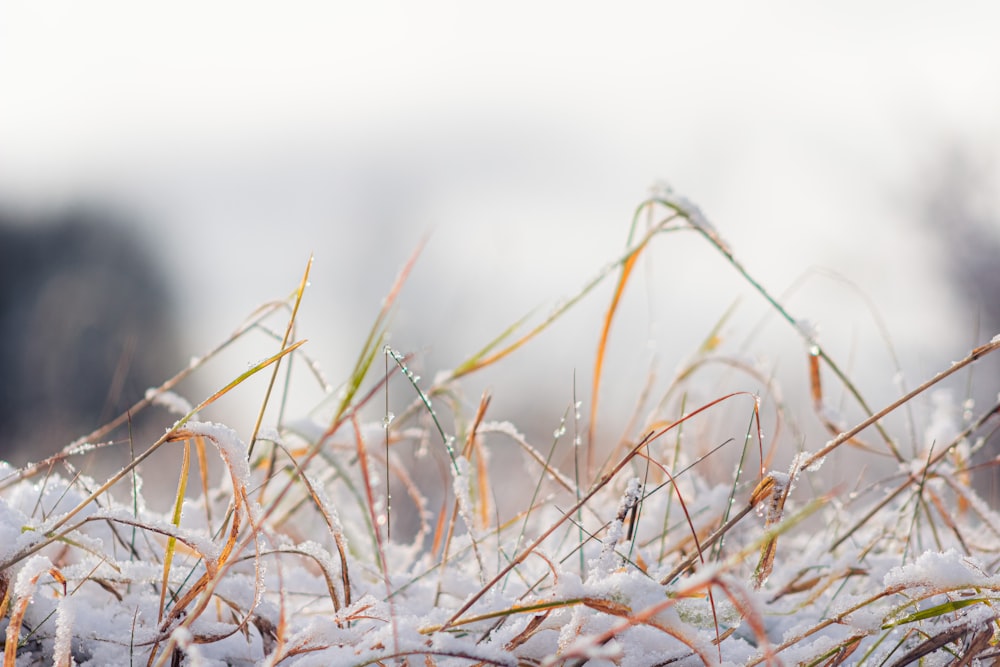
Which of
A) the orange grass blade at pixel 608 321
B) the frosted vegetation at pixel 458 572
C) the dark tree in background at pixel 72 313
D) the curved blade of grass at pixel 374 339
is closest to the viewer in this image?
the frosted vegetation at pixel 458 572

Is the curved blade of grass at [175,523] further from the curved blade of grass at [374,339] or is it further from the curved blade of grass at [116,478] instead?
the curved blade of grass at [374,339]

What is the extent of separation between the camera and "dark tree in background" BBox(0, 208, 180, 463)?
7047 mm

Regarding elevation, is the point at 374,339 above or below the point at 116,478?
above

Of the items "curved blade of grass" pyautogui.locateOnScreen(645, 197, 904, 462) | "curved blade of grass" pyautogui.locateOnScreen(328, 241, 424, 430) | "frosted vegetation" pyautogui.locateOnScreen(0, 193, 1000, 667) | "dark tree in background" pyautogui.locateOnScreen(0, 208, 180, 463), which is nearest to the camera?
"frosted vegetation" pyautogui.locateOnScreen(0, 193, 1000, 667)

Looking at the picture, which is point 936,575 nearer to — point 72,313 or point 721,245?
point 721,245

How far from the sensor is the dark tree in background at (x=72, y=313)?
7.05 meters

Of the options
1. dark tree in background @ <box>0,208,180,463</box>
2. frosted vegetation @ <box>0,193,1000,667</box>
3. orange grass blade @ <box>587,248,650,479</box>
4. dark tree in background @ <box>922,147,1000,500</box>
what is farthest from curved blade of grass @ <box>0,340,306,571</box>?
dark tree in background @ <box>922,147,1000,500</box>

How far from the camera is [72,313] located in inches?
322

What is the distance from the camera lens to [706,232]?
3.12 ft

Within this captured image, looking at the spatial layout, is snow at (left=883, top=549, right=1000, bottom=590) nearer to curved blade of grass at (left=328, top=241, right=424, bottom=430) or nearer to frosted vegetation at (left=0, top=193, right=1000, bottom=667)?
frosted vegetation at (left=0, top=193, right=1000, bottom=667)

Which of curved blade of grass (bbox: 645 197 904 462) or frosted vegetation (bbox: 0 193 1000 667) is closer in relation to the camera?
frosted vegetation (bbox: 0 193 1000 667)

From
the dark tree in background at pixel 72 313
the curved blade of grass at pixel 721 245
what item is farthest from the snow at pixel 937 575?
the dark tree in background at pixel 72 313

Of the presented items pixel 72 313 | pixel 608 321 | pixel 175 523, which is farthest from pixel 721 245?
pixel 72 313

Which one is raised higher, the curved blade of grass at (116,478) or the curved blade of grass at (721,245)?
the curved blade of grass at (721,245)
